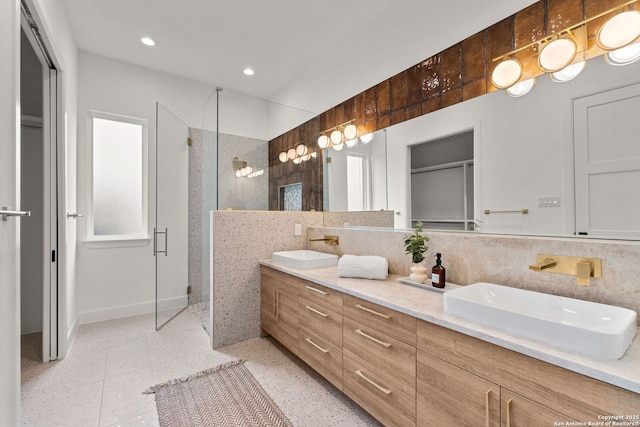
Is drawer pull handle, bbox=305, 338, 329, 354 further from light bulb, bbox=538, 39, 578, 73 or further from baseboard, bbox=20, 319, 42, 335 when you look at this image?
baseboard, bbox=20, 319, 42, 335

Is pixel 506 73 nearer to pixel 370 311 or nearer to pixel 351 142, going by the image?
pixel 351 142

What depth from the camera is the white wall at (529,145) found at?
135cm

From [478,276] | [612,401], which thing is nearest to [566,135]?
[478,276]

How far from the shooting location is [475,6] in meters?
1.94

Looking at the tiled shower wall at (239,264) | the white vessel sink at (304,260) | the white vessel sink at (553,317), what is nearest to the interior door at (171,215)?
the tiled shower wall at (239,264)

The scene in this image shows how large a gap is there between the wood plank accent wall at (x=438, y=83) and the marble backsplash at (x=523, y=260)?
947 mm

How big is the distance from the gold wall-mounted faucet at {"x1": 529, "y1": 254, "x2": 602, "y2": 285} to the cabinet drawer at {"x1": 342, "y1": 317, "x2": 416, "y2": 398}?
2.27ft

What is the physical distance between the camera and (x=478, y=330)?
3.35 feet

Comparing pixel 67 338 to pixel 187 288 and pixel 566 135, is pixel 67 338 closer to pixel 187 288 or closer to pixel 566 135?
pixel 187 288

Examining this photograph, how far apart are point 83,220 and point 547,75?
4221 mm

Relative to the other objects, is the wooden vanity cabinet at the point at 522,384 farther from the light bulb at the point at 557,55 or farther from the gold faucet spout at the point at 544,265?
the light bulb at the point at 557,55

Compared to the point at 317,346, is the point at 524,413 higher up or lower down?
higher up

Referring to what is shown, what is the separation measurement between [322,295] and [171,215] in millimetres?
2452

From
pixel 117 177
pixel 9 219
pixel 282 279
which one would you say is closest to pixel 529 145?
pixel 282 279
